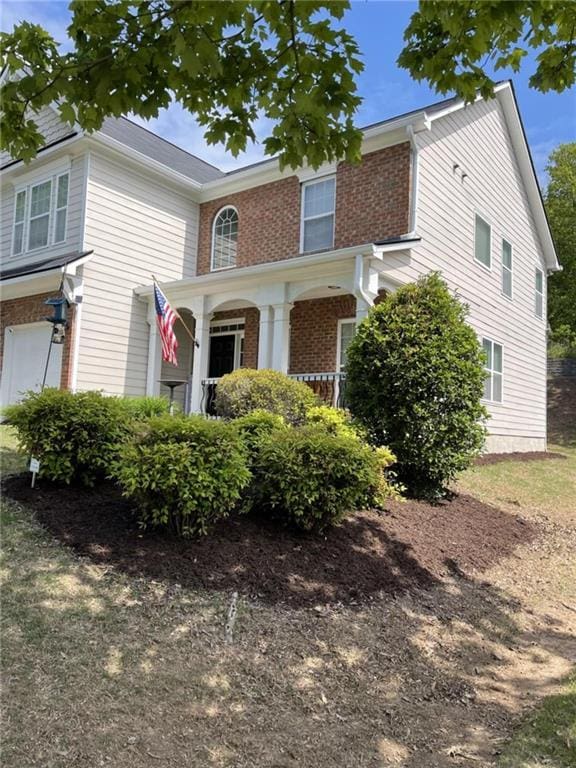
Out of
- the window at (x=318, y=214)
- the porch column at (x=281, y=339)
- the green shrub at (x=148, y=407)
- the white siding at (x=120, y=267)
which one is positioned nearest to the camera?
the green shrub at (x=148, y=407)

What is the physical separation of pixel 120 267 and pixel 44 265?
151 cm

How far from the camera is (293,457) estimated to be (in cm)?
530

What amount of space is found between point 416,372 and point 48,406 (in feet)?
14.1

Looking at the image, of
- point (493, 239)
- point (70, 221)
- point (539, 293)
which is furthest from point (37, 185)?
point (539, 293)

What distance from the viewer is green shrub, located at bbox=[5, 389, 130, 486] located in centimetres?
562

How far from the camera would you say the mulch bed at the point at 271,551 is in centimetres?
443

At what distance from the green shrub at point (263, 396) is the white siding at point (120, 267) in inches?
170

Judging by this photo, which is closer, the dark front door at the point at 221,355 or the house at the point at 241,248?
the house at the point at 241,248

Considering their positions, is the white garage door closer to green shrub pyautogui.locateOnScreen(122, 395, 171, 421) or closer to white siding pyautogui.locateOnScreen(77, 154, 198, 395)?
white siding pyautogui.locateOnScreen(77, 154, 198, 395)

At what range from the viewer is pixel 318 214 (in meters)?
12.4

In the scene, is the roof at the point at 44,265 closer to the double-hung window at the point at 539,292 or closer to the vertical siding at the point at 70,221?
the vertical siding at the point at 70,221

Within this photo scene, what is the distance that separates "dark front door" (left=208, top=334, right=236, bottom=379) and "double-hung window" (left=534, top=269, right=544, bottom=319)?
33.1 ft

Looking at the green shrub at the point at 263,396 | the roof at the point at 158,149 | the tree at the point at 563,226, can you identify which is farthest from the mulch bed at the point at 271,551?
the tree at the point at 563,226

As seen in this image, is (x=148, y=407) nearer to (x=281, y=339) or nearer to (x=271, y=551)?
(x=271, y=551)
